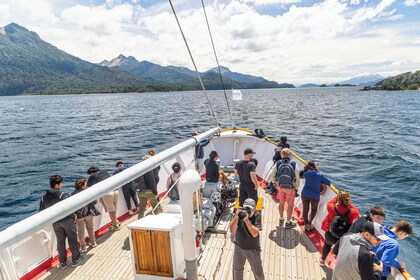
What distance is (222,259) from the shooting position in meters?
6.08

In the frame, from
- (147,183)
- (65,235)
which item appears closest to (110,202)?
(147,183)

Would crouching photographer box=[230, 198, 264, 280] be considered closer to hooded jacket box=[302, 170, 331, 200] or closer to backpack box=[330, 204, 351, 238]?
backpack box=[330, 204, 351, 238]

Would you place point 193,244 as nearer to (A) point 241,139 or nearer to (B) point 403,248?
(B) point 403,248

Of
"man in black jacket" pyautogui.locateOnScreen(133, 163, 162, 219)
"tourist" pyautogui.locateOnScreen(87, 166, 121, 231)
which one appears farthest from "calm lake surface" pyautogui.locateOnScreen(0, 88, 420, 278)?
"tourist" pyautogui.locateOnScreen(87, 166, 121, 231)

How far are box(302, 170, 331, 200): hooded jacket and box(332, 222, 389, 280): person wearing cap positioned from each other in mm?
2728

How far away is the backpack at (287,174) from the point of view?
23.0 feet

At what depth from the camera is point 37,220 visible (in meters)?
2.48

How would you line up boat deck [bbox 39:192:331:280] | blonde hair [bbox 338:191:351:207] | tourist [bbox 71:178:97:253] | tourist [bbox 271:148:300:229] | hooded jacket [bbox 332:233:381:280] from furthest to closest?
tourist [bbox 271:148:300:229] < tourist [bbox 71:178:97:253] < boat deck [bbox 39:192:331:280] < blonde hair [bbox 338:191:351:207] < hooded jacket [bbox 332:233:381:280]

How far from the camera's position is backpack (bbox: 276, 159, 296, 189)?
6996 mm

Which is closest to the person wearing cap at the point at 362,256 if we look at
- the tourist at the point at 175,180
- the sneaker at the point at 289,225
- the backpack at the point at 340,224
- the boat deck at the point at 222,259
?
the backpack at the point at 340,224

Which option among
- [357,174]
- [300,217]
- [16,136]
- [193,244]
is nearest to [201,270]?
[193,244]

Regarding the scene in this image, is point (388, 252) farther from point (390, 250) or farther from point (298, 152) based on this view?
point (298, 152)

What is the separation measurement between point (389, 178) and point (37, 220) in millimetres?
17535

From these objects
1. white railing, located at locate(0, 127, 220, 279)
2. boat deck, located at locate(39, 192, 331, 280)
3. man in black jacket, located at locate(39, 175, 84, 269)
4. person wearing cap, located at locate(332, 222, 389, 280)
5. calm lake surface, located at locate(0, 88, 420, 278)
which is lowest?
calm lake surface, located at locate(0, 88, 420, 278)
